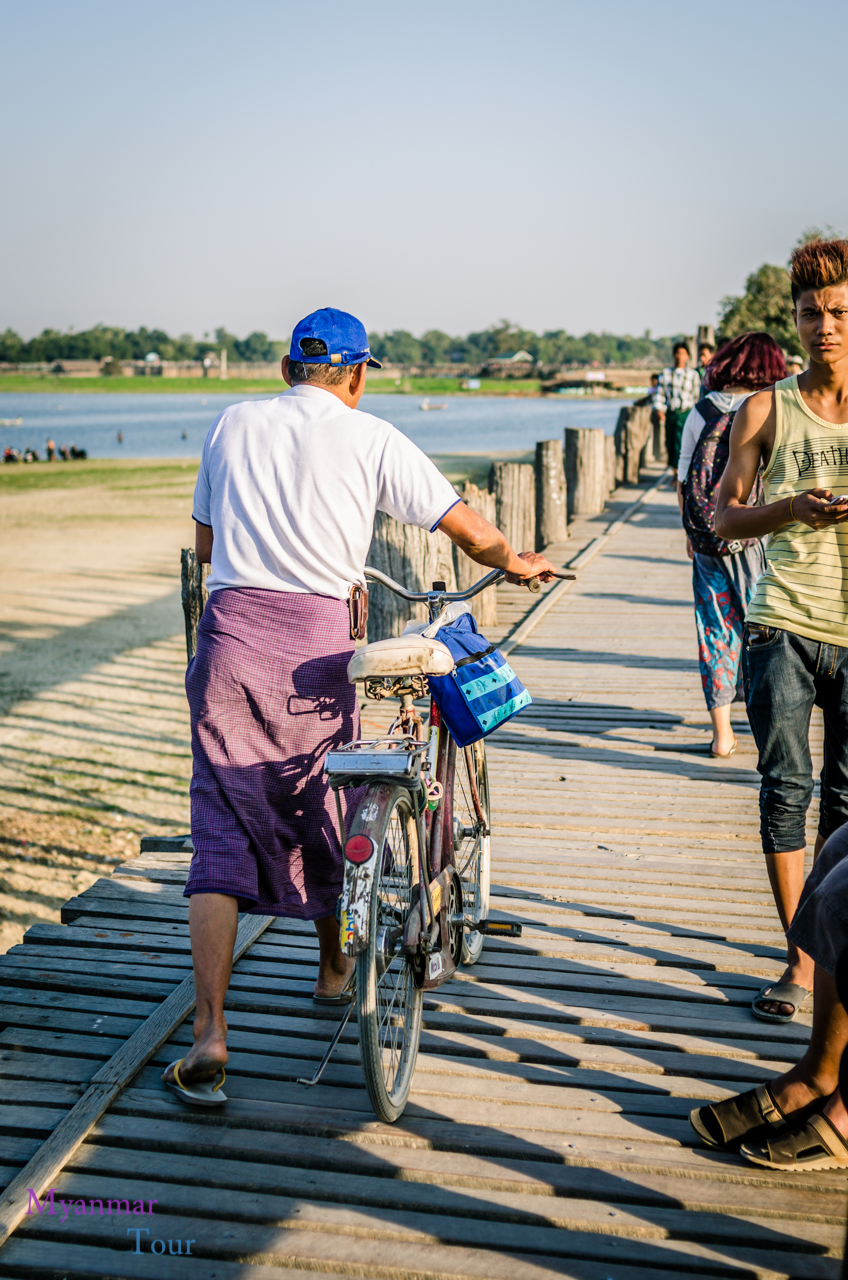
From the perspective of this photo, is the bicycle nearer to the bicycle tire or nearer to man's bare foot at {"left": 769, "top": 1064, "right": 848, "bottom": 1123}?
the bicycle tire

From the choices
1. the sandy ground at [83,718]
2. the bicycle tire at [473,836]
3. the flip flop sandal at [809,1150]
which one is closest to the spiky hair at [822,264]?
the bicycle tire at [473,836]

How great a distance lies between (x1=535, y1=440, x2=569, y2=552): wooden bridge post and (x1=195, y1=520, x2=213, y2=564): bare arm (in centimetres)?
942

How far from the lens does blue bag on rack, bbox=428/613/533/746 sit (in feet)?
9.95

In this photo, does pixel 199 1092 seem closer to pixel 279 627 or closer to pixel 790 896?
pixel 279 627

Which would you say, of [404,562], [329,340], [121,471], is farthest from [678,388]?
[121,471]

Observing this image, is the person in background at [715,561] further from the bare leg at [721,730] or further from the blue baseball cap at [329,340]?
the blue baseball cap at [329,340]

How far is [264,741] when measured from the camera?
2904 mm

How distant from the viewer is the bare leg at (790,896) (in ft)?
10.6

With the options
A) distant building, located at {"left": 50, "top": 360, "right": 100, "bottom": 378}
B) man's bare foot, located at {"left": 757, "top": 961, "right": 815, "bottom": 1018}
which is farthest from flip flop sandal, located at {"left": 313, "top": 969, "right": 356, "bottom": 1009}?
distant building, located at {"left": 50, "top": 360, "right": 100, "bottom": 378}

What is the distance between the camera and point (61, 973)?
3.52 m

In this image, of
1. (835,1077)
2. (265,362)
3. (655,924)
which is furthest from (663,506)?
(265,362)

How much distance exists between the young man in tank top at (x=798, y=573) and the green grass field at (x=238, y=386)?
141820 millimetres

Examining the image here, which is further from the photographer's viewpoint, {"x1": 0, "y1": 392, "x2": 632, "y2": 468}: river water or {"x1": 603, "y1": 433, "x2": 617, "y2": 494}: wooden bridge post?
{"x1": 0, "y1": 392, "x2": 632, "y2": 468}: river water

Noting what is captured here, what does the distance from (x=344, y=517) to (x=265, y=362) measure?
658 feet
